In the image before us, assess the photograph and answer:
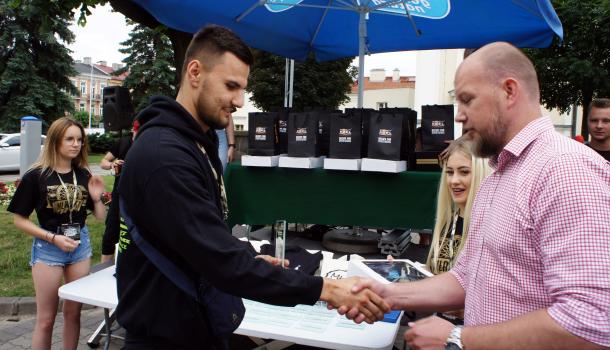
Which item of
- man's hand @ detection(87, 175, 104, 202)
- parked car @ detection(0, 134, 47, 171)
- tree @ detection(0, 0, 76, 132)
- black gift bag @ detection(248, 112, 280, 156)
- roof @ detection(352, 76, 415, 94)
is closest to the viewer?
man's hand @ detection(87, 175, 104, 202)

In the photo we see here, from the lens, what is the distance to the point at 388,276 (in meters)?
2.50

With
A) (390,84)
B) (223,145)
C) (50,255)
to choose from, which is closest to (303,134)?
(223,145)

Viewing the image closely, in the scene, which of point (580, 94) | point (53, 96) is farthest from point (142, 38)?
point (580, 94)

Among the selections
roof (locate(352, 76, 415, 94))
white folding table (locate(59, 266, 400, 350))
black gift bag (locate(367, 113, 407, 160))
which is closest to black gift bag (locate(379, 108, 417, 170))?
black gift bag (locate(367, 113, 407, 160))

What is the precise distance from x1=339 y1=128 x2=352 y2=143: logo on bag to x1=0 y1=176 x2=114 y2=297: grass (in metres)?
3.68

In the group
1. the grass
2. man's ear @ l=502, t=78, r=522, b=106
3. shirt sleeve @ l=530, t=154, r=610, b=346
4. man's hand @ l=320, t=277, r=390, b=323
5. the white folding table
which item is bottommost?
the grass

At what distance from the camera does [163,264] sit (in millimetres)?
1626

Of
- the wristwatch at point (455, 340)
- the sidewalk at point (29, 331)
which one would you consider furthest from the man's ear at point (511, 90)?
the sidewalk at point (29, 331)

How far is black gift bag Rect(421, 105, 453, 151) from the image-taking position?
13.9 feet

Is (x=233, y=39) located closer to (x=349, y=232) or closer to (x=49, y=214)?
(x=49, y=214)

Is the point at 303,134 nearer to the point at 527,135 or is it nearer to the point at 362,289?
the point at 362,289

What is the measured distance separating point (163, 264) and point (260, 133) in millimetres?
3043

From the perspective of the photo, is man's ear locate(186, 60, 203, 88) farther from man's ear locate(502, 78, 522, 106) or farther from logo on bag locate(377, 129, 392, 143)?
logo on bag locate(377, 129, 392, 143)

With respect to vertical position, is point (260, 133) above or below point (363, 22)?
below
